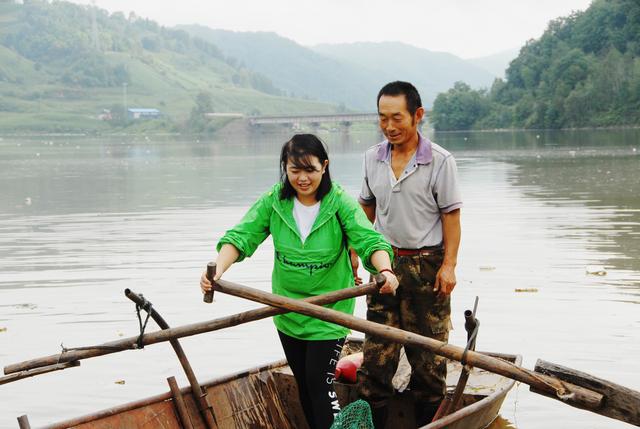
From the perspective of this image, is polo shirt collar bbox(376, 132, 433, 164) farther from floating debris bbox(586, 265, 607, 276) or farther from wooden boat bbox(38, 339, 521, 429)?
floating debris bbox(586, 265, 607, 276)

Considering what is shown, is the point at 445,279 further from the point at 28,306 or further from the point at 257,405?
the point at 28,306

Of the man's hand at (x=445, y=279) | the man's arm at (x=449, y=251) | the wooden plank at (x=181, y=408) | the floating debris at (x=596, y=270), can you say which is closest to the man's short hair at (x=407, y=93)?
the man's arm at (x=449, y=251)

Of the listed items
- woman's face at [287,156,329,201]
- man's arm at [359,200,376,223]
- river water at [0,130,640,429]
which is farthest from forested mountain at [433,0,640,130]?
woman's face at [287,156,329,201]

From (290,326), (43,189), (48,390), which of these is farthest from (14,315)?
(43,189)

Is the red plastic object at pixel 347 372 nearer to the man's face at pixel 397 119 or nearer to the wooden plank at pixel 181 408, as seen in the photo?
the wooden plank at pixel 181 408

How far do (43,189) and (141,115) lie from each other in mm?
155252

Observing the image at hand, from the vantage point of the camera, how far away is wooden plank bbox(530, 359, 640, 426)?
463cm

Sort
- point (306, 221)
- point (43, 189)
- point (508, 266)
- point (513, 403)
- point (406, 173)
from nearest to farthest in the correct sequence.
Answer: point (306, 221)
point (406, 173)
point (513, 403)
point (508, 266)
point (43, 189)

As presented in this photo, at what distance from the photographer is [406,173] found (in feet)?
18.9

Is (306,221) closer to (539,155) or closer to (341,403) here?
(341,403)

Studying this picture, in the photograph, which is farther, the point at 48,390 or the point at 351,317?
the point at 48,390

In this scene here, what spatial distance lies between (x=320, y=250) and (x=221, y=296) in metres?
6.88

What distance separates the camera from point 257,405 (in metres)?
6.52

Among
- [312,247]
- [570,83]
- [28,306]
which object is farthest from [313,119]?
[312,247]
